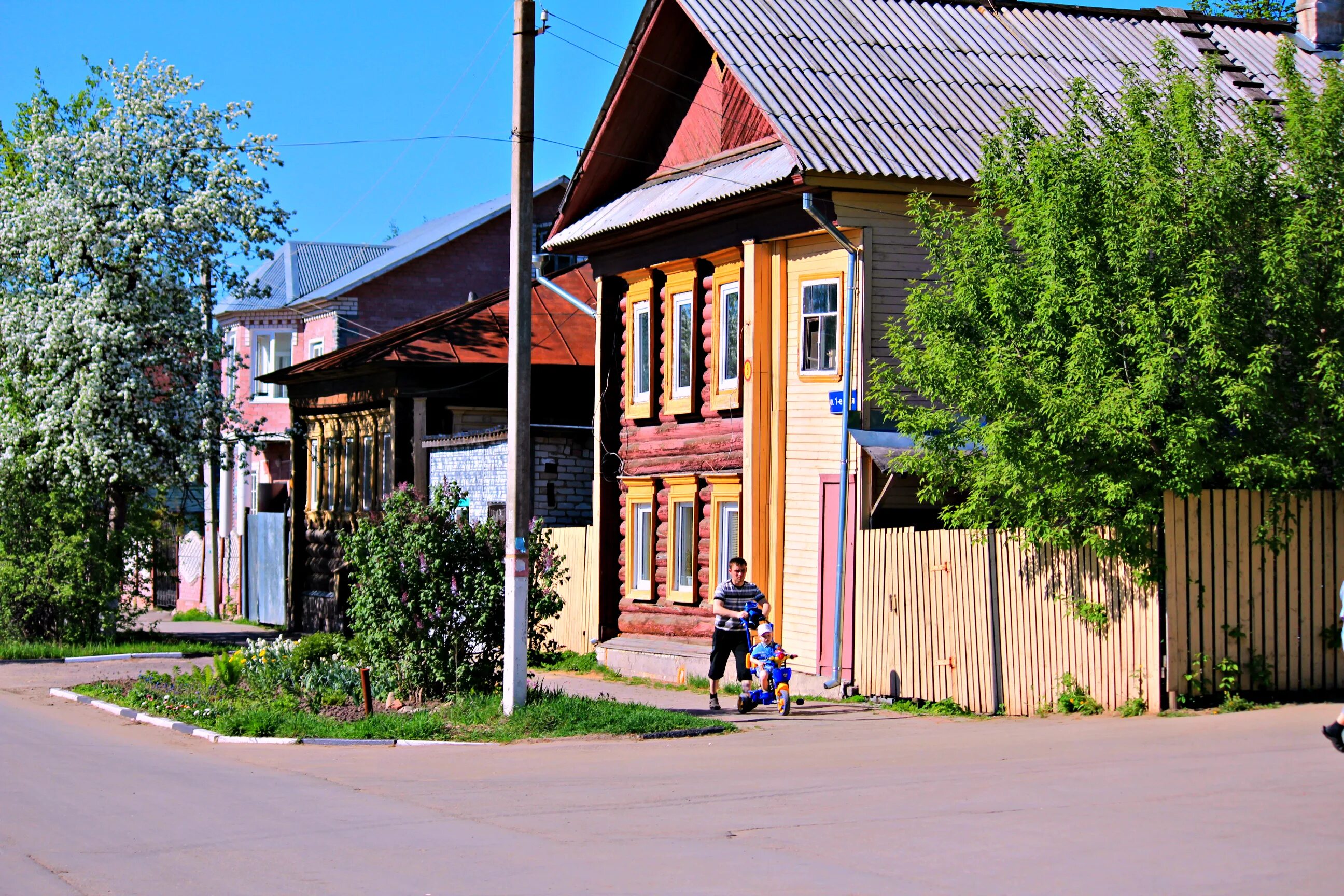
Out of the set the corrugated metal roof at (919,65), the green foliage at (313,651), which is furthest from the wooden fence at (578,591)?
the green foliage at (313,651)

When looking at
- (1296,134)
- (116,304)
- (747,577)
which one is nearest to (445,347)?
(116,304)

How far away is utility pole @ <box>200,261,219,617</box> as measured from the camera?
29.5m

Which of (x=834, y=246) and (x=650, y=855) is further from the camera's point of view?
(x=834, y=246)

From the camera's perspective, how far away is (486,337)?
30.1 meters

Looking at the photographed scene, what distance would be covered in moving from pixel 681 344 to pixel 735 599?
6.50 m

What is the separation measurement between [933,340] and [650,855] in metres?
8.33

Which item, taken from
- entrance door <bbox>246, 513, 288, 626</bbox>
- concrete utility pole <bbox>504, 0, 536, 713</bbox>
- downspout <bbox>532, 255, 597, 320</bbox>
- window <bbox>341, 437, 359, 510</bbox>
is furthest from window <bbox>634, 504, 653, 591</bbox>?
entrance door <bbox>246, 513, 288, 626</bbox>

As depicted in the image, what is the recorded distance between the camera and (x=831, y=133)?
18562 millimetres

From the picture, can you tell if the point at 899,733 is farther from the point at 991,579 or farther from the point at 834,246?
the point at 834,246

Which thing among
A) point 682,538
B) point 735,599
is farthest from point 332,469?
point 735,599

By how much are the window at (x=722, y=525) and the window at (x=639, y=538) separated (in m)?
1.86

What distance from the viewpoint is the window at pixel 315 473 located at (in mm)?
35344

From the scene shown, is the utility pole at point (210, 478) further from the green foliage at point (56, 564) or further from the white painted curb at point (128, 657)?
the white painted curb at point (128, 657)

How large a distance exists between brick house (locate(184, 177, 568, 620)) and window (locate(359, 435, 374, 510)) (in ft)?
30.0
